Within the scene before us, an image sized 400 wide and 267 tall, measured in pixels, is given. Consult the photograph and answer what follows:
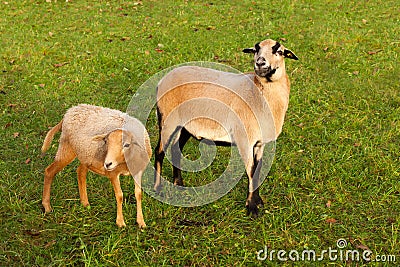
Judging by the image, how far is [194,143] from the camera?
6.57m

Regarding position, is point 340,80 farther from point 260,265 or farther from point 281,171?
point 260,265

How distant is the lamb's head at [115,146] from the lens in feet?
14.0

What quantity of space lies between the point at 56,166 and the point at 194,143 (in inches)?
89.4

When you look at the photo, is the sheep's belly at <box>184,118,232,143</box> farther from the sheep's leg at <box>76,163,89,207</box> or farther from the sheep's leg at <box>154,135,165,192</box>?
the sheep's leg at <box>76,163,89,207</box>

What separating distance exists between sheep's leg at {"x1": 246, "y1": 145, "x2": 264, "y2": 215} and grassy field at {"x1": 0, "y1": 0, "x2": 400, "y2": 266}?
0.16 m

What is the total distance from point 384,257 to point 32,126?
5490 millimetres

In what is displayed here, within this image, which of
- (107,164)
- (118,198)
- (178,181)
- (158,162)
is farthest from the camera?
(178,181)

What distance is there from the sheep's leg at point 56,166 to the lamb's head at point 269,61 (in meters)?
2.36

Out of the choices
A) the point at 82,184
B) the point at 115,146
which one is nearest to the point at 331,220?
the point at 115,146

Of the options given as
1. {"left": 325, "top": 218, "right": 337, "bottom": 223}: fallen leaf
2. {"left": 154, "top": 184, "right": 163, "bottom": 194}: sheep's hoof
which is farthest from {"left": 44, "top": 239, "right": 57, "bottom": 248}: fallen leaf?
{"left": 325, "top": 218, "right": 337, "bottom": 223}: fallen leaf

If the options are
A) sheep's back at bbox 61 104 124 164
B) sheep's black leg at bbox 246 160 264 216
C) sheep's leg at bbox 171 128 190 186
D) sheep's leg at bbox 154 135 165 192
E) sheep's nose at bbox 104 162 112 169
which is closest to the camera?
sheep's nose at bbox 104 162 112 169

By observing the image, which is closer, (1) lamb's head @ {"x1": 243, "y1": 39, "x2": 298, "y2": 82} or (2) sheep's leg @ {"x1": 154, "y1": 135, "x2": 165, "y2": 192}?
(1) lamb's head @ {"x1": 243, "y1": 39, "x2": 298, "y2": 82}

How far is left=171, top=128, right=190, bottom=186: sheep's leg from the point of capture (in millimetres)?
5570

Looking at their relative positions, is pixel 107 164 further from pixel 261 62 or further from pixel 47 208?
pixel 261 62
